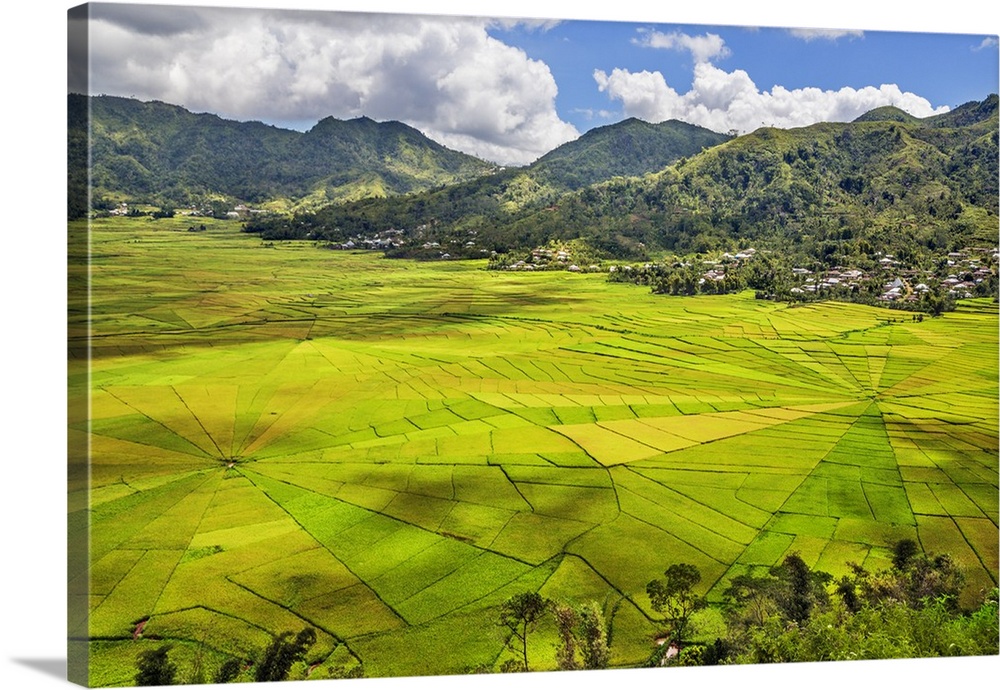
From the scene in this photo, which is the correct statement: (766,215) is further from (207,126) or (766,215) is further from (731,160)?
(207,126)

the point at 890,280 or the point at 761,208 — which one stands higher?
the point at 761,208

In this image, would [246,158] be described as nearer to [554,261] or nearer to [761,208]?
[554,261]

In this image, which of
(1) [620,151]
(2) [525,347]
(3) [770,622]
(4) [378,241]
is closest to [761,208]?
(1) [620,151]

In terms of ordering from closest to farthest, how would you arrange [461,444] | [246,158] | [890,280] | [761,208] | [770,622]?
[770,622] < [461,444] < [246,158] < [890,280] < [761,208]

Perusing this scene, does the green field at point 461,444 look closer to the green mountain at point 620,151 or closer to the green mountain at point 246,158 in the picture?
the green mountain at point 246,158

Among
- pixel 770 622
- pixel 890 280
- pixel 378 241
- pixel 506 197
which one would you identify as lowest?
pixel 770 622

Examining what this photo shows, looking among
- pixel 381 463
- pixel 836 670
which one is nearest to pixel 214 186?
pixel 381 463
